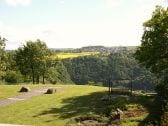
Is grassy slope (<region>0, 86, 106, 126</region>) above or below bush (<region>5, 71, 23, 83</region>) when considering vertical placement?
below

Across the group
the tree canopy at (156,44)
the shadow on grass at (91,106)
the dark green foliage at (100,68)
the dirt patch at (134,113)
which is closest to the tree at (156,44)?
the tree canopy at (156,44)

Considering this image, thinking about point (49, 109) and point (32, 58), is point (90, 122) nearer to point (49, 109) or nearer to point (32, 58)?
point (49, 109)

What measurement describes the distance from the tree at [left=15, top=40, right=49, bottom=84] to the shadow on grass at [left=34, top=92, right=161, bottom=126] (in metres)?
46.8

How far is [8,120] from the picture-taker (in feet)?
97.7

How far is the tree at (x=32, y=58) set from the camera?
84875 millimetres

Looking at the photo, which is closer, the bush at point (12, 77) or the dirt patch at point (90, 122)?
the dirt patch at point (90, 122)

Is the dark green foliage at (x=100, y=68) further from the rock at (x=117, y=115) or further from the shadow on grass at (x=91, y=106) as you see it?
the rock at (x=117, y=115)

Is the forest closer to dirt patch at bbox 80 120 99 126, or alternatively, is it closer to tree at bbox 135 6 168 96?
tree at bbox 135 6 168 96

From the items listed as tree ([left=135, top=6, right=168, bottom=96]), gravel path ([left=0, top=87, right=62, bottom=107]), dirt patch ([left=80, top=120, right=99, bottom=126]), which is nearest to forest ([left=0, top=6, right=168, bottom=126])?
tree ([left=135, top=6, right=168, bottom=96])

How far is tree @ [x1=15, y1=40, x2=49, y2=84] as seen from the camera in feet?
278

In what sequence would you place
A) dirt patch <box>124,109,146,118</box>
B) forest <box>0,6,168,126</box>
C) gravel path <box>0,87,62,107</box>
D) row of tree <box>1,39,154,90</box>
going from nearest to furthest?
dirt patch <box>124,109,146,118</box> < forest <box>0,6,168,126</box> < gravel path <box>0,87,62,107</box> < row of tree <box>1,39,154,90</box>

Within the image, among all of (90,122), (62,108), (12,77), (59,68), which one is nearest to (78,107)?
(62,108)

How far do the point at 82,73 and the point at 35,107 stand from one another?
147470mm

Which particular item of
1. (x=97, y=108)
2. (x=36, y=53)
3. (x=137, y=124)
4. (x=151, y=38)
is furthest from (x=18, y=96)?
(x=36, y=53)
